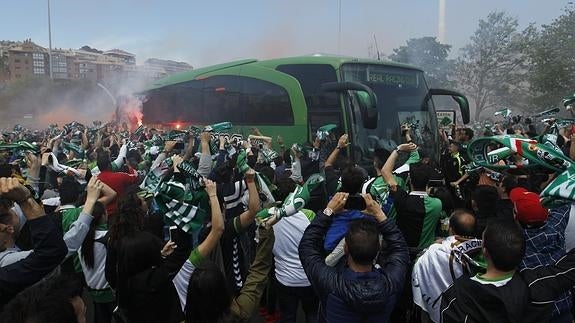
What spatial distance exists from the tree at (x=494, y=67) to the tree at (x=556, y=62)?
6.39 m

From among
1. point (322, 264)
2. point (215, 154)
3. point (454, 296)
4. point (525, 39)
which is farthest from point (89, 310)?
point (525, 39)

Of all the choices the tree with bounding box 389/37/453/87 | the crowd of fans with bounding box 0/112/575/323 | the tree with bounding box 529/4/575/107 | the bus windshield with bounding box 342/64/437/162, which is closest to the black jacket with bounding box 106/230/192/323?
the crowd of fans with bounding box 0/112/575/323

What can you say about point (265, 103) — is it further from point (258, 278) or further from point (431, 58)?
point (431, 58)

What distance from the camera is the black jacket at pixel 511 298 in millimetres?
2131

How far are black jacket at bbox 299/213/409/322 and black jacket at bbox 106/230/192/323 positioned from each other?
75 cm

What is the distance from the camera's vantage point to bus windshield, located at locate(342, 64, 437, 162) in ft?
29.1

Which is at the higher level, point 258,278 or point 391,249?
point 391,249

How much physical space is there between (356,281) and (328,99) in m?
7.16

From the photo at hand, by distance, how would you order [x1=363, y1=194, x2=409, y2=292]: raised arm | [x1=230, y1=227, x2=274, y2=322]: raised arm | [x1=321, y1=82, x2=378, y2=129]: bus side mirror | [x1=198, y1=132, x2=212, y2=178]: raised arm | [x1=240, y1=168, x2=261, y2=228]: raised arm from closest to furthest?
[x1=363, y1=194, x2=409, y2=292]: raised arm → [x1=230, y1=227, x2=274, y2=322]: raised arm → [x1=240, y1=168, x2=261, y2=228]: raised arm → [x1=198, y1=132, x2=212, y2=178]: raised arm → [x1=321, y1=82, x2=378, y2=129]: bus side mirror

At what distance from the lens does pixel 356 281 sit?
2.40 meters

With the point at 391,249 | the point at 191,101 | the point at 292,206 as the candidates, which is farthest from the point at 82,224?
the point at 191,101

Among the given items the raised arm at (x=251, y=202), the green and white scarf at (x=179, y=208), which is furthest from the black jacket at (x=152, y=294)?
the raised arm at (x=251, y=202)

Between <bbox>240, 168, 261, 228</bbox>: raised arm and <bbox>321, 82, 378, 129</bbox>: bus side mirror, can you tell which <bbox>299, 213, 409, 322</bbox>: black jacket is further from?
<bbox>321, 82, 378, 129</bbox>: bus side mirror

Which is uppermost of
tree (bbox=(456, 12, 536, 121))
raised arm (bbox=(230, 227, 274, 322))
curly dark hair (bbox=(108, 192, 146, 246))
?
tree (bbox=(456, 12, 536, 121))
